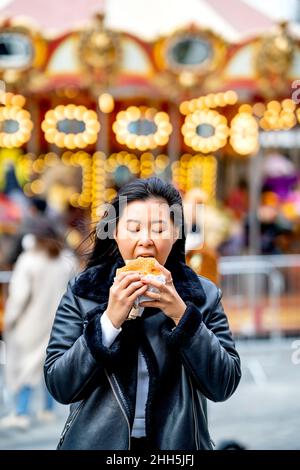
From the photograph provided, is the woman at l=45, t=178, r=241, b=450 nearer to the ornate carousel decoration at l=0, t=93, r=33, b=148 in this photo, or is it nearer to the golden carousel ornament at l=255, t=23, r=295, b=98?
the golden carousel ornament at l=255, t=23, r=295, b=98

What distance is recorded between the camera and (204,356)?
2473mm

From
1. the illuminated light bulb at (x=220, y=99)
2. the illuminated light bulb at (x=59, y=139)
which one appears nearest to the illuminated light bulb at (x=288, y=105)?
the illuminated light bulb at (x=220, y=99)

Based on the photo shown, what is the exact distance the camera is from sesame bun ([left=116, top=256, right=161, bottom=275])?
2426mm

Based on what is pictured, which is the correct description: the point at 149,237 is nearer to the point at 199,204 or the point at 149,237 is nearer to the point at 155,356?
the point at 155,356

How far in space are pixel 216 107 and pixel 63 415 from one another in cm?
703

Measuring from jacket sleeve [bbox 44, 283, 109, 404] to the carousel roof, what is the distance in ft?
29.3

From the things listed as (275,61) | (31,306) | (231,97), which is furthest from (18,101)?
(31,306)

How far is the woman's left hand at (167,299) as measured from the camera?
2.41 metres

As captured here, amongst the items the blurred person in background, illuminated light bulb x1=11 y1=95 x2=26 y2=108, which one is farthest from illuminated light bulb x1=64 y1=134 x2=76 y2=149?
the blurred person in background

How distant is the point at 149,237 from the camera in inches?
102

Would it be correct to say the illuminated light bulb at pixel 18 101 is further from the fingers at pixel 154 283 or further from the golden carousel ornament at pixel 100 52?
the fingers at pixel 154 283

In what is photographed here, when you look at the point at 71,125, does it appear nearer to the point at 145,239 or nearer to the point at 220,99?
the point at 220,99

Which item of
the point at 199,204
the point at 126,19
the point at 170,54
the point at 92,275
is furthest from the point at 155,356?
the point at 126,19
